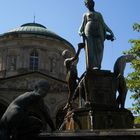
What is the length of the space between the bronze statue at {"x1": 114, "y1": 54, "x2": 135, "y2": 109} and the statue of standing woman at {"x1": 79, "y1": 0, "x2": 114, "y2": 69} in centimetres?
53

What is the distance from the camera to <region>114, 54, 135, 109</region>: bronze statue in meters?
10.4

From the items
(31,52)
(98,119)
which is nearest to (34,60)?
(31,52)

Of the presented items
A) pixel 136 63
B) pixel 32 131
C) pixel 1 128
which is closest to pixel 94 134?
pixel 32 131

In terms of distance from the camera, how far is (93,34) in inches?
439

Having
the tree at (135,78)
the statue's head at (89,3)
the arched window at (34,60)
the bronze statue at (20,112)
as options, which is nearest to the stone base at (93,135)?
the bronze statue at (20,112)

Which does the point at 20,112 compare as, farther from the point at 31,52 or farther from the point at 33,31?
the point at 33,31

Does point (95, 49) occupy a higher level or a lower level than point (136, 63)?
lower

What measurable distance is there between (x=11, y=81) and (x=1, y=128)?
3032cm

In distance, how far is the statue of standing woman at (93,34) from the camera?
1084cm

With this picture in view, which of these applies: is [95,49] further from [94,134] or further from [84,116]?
[94,134]

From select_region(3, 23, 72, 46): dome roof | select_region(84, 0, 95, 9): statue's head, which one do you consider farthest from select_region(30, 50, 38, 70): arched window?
select_region(84, 0, 95, 9): statue's head

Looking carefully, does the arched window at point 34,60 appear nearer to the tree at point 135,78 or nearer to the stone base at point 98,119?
the tree at point 135,78

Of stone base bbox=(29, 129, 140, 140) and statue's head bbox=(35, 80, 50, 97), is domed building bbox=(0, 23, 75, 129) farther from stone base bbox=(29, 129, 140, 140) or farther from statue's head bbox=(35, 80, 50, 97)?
stone base bbox=(29, 129, 140, 140)

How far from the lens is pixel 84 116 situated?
31.8ft
